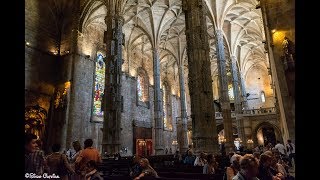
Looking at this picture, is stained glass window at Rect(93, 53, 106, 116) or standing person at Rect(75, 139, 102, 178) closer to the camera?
standing person at Rect(75, 139, 102, 178)

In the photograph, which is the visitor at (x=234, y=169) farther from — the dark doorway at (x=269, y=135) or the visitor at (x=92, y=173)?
the dark doorway at (x=269, y=135)

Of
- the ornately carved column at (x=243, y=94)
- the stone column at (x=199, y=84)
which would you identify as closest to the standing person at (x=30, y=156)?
the stone column at (x=199, y=84)

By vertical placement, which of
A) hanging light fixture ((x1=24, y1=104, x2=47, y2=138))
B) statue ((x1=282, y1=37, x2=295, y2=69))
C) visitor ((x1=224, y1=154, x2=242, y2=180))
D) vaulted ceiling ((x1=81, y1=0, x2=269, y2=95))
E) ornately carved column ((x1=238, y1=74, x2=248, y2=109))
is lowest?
visitor ((x1=224, y1=154, x2=242, y2=180))

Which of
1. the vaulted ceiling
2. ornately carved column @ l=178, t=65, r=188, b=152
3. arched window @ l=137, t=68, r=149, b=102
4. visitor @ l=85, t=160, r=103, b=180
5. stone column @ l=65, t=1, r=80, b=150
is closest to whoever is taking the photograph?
visitor @ l=85, t=160, r=103, b=180

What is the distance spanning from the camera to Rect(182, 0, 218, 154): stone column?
10992mm

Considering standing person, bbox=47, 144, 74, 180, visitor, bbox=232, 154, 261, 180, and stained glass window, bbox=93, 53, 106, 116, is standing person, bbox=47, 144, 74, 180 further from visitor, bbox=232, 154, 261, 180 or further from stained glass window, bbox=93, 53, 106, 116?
stained glass window, bbox=93, 53, 106, 116

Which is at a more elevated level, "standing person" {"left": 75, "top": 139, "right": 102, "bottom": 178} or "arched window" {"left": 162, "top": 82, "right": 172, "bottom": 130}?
"arched window" {"left": 162, "top": 82, "right": 172, "bottom": 130}

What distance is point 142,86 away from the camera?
29.6 m

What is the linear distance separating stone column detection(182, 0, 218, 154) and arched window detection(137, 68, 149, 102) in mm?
16674

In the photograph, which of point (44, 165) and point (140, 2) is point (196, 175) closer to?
point (44, 165)

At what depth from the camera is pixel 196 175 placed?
513 centimetres

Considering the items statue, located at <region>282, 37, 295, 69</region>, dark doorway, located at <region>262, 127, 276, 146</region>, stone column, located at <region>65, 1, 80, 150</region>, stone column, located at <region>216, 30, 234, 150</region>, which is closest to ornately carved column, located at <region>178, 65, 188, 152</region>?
stone column, located at <region>216, 30, 234, 150</region>

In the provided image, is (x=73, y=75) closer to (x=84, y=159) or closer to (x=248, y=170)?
(x=84, y=159)
